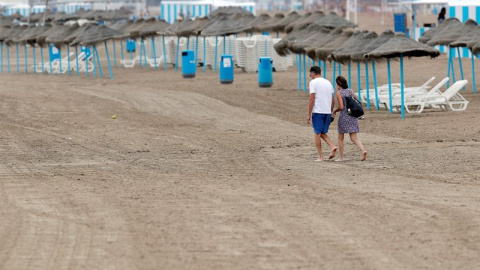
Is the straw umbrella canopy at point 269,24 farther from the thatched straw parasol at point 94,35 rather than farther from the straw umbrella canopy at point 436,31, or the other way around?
the straw umbrella canopy at point 436,31

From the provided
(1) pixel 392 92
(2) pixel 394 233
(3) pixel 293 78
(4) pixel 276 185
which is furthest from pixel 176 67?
(2) pixel 394 233

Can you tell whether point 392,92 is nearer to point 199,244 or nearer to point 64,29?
point 199,244

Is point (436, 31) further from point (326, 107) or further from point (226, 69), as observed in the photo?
point (326, 107)

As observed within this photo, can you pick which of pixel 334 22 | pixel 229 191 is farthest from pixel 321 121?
pixel 334 22

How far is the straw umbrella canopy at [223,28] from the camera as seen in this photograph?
126ft

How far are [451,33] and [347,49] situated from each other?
4880 mm

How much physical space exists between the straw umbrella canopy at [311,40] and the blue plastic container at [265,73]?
209cm

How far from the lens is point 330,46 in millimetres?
26188

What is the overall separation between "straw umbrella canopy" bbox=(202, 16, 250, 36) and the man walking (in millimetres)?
23199

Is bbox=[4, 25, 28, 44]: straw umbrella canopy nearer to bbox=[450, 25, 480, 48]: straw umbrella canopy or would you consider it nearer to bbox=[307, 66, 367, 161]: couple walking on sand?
bbox=[450, 25, 480, 48]: straw umbrella canopy

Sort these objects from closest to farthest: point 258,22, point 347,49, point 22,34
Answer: point 347,49
point 258,22
point 22,34

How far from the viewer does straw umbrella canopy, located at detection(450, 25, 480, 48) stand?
26078 mm

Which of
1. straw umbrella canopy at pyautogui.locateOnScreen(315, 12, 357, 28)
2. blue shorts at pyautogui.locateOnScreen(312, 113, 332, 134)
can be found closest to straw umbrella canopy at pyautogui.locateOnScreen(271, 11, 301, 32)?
straw umbrella canopy at pyautogui.locateOnScreen(315, 12, 357, 28)

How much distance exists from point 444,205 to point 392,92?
1316cm
